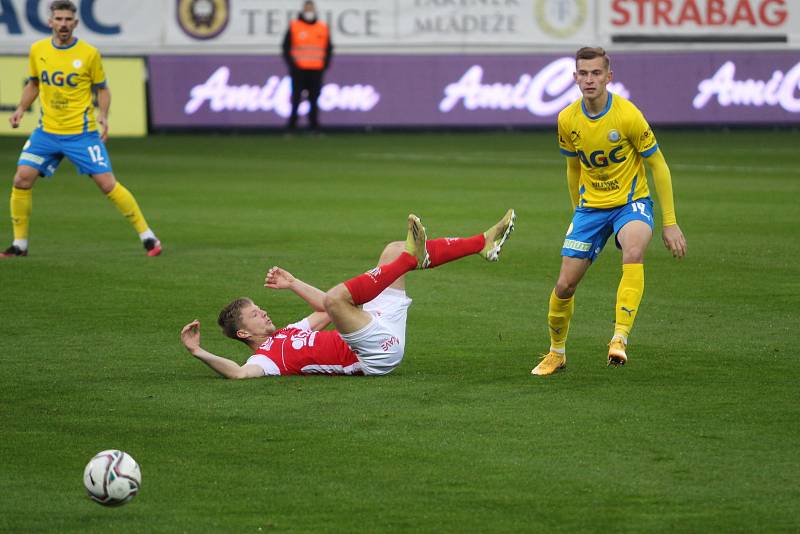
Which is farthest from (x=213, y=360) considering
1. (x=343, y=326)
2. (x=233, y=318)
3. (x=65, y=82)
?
(x=65, y=82)

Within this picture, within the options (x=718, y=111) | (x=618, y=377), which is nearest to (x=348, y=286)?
(x=618, y=377)

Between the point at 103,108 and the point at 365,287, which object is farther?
the point at 103,108

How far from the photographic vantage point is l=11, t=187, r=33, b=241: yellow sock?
1255cm

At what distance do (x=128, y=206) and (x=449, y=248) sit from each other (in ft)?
18.5

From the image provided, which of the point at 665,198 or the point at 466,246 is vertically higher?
the point at 665,198

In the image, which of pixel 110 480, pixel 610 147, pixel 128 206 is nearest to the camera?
pixel 110 480

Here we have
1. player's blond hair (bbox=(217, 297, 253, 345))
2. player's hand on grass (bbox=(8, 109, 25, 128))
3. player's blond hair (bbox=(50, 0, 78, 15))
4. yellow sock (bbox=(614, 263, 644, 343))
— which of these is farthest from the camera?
player's hand on grass (bbox=(8, 109, 25, 128))

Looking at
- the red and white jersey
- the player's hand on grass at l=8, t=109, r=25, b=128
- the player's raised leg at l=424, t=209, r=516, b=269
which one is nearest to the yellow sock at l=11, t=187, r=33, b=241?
the player's hand on grass at l=8, t=109, r=25, b=128

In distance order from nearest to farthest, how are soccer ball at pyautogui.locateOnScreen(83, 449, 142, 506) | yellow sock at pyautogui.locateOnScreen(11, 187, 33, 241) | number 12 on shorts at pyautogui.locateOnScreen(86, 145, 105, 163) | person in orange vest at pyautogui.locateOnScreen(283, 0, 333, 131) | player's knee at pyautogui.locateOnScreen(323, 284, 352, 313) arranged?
1. soccer ball at pyautogui.locateOnScreen(83, 449, 142, 506)
2. player's knee at pyautogui.locateOnScreen(323, 284, 352, 313)
3. yellow sock at pyautogui.locateOnScreen(11, 187, 33, 241)
4. number 12 on shorts at pyautogui.locateOnScreen(86, 145, 105, 163)
5. person in orange vest at pyautogui.locateOnScreen(283, 0, 333, 131)

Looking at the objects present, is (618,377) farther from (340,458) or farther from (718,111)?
(718,111)

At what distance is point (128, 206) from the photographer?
12.9m

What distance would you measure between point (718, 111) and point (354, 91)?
7.34 m

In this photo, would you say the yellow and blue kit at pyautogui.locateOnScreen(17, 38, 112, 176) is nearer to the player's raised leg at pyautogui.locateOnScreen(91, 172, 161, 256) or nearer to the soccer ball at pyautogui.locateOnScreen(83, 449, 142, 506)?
the player's raised leg at pyautogui.locateOnScreen(91, 172, 161, 256)

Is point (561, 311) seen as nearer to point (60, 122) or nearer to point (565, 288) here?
point (565, 288)
